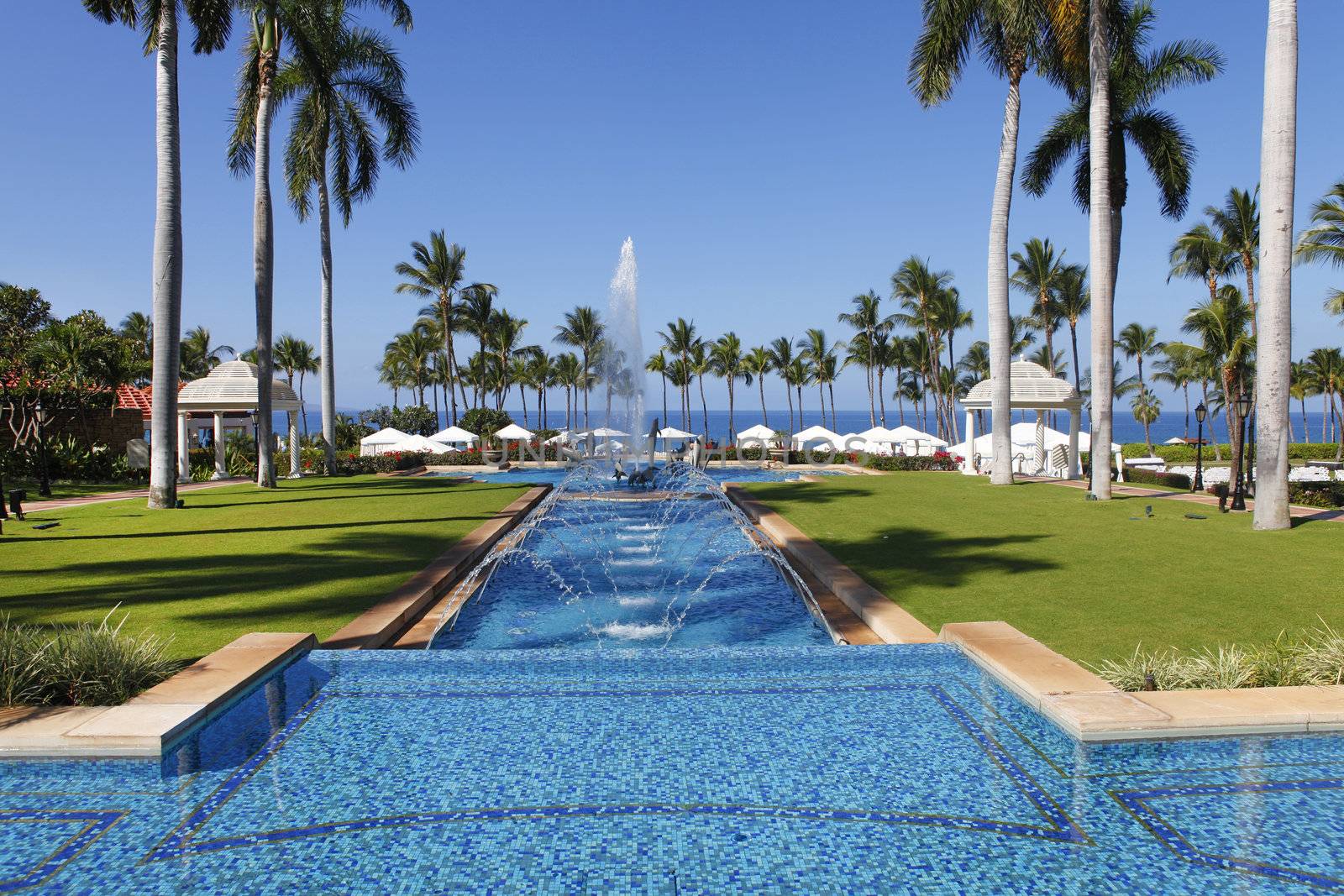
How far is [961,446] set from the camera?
31.6 metres

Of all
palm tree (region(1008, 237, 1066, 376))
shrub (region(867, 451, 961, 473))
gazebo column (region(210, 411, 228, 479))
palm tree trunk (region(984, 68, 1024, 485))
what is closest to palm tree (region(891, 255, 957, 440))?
palm tree (region(1008, 237, 1066, 376))

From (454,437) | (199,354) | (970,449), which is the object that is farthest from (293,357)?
(970,449)

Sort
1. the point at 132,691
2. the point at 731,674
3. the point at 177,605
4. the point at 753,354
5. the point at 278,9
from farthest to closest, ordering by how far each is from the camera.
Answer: the point at 753,354, the point at 278,9, the point at 177,605, the point at 731,674, the point at 132,691

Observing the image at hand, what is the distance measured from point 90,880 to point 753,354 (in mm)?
63914

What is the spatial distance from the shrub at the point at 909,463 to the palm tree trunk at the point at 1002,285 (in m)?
9.19

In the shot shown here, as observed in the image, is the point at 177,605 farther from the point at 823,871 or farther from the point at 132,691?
the point at 823,871

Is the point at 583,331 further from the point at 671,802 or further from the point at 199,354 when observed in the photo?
the point at 671,802

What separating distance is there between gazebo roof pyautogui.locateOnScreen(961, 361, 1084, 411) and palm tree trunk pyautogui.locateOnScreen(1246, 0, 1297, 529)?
42.8 ft

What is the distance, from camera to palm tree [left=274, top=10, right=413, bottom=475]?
80.3 ft

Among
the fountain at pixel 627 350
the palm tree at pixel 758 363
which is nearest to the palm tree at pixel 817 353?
the palm tree at pixel 758 363

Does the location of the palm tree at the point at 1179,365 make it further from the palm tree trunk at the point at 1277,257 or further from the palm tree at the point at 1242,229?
the palm tree trunk at the point at 1277,257

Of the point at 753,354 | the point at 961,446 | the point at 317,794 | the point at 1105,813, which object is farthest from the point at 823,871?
the point at 753,354

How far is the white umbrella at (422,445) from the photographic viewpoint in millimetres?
35781

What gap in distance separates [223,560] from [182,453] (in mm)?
16762
